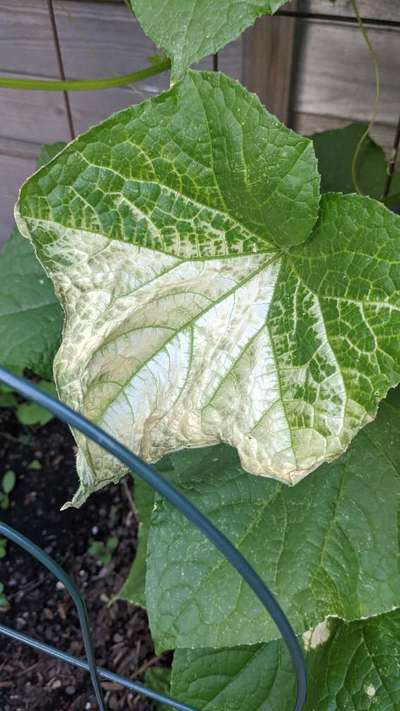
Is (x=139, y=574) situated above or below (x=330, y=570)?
below

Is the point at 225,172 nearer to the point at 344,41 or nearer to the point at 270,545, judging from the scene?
the point at 270,545

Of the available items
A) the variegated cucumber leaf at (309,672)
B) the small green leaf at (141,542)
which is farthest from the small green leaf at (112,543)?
the variegated cucumber leaf at (309,672)

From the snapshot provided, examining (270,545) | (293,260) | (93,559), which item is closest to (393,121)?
(293,260)

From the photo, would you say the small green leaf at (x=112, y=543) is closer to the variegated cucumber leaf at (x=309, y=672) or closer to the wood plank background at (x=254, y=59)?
the variegated cucumber leaf at (x=309, y=672)

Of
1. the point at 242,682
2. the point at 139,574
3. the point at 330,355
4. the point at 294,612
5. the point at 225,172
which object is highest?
the point at 225,172

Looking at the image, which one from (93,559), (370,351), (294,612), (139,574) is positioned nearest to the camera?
(370,351)

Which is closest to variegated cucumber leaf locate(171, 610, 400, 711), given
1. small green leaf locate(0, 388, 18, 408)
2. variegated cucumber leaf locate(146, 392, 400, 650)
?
variegated cucumber leaf locate(146, 392, 400, 650)
